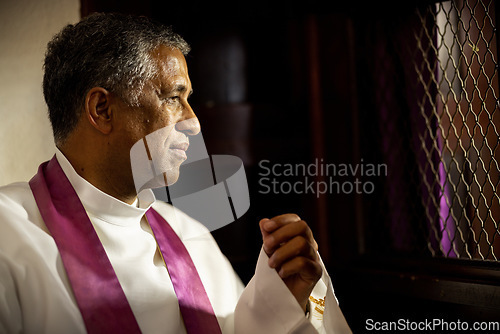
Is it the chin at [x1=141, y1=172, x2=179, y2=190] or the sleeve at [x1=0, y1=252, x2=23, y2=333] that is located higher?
the chin at [x1=141, y1=172, x2=179, y2=190]

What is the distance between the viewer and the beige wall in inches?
73.9

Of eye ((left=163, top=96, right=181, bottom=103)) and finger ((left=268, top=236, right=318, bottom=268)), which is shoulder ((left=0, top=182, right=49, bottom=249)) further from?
finger ((left=268, top=236, right=318, bottom=268))

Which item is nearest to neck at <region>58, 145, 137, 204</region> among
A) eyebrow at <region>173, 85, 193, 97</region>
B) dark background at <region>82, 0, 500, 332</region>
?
eyebrow at <region>173, 85, 193, 97</region>

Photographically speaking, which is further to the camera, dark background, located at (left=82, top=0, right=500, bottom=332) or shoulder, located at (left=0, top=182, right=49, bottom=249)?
dark background, located at (left=82, top=0, right=500, bottom=332)

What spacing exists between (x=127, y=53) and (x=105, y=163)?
0.35m

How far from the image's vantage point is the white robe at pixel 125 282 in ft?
3.83

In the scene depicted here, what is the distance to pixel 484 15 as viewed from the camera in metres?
1.95

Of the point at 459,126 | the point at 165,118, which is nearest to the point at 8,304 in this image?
the point at 165,118

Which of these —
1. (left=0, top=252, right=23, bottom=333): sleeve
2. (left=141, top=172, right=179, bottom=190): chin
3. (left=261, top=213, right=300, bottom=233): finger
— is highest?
(left=141, top=172, right=179, bottom=190): chin

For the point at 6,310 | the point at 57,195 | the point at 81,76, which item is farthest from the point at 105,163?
the point at 6,310

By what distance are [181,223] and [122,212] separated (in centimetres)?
39

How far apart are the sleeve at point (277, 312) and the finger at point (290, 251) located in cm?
15

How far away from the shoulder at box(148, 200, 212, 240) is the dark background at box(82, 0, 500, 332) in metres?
0.77

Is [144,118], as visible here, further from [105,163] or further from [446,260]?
[446,260]
